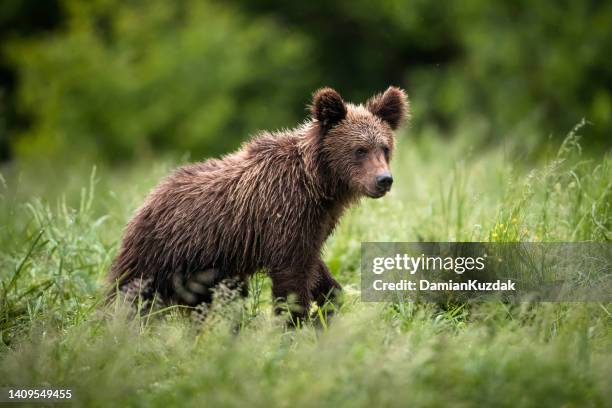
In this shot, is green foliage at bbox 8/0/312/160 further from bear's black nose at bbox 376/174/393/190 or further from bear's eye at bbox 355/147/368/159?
bear's black nose at bbox 376/174/393/190

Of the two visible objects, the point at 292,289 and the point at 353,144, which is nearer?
the point at 292,289

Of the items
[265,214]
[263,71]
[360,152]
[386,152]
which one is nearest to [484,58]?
[263,71]

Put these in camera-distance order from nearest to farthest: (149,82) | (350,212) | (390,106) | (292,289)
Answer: (292,289), (390,106), (350,212), (149,82)

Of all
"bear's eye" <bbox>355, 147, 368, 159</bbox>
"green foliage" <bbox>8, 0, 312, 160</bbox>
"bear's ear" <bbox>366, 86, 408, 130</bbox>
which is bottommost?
"bear's eye" <bbox>355, 147, 368, 159</bbox>

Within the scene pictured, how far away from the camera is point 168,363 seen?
4.64 metres

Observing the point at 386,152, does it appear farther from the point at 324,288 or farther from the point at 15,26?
the point at 15,26

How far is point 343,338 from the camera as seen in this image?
4156 millimetres

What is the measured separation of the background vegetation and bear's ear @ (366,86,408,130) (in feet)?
3.42

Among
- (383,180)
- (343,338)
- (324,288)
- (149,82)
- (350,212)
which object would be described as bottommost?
(343,338)

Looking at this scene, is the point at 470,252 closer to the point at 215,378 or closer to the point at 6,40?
the point at 215,378

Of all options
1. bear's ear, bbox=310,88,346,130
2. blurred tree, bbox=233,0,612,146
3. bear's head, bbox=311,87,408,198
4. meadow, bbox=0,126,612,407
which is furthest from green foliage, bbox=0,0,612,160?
bear's ear, bbox=310,88,346,130

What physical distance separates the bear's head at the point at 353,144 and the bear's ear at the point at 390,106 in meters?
0.13

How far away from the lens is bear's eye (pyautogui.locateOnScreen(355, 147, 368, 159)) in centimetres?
566

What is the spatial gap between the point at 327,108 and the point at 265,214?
869mm
